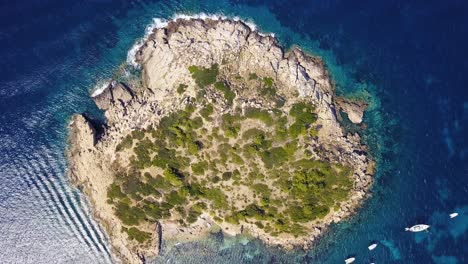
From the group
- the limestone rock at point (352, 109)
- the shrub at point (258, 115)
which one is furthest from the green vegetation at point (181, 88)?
the limestone rock at point (352, 109)

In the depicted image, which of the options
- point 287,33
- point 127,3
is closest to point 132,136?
point 127,3

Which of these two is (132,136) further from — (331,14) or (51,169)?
(331,14)

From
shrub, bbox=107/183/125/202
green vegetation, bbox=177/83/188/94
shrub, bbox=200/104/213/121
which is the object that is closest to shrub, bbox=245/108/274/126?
shrub, bbox=200/104/213/121

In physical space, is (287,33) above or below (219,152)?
above

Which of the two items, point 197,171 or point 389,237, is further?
point 389,237

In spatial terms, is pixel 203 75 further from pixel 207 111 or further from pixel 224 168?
pixel 224 168

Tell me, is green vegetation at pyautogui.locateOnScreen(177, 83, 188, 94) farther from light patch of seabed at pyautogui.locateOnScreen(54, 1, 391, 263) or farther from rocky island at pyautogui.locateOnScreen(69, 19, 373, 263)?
light patch of seabed at pyautogui.locateOnScreen(54, 1, 391, 263)
